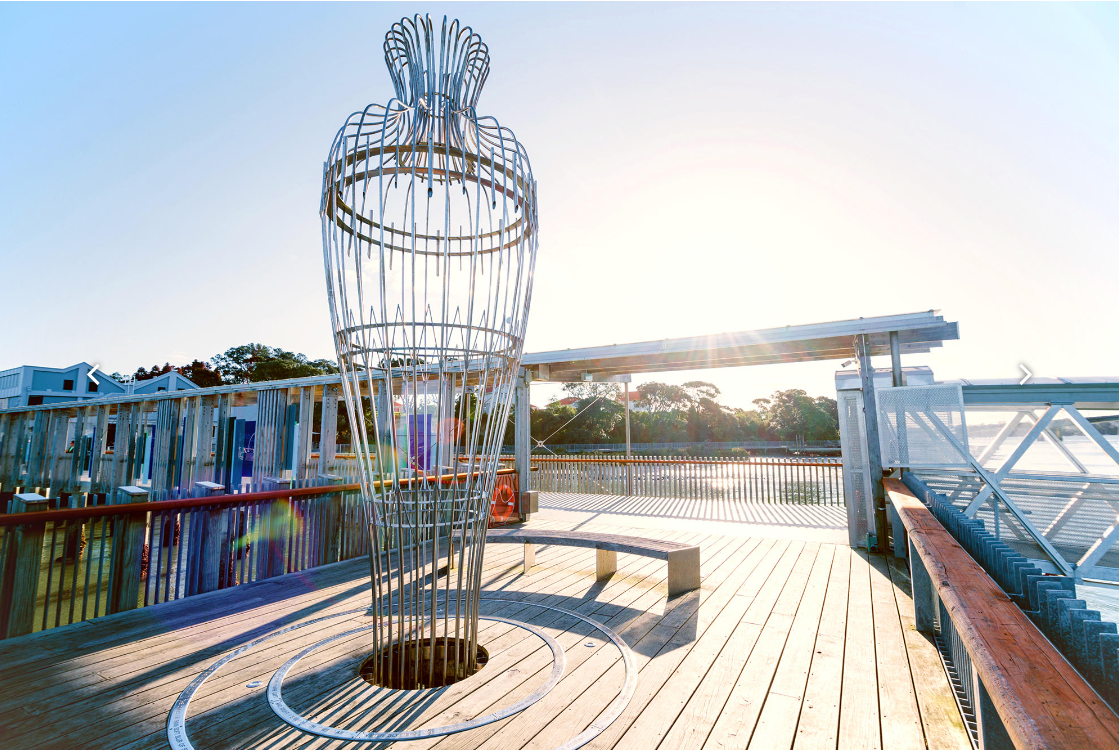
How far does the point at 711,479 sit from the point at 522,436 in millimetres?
3947

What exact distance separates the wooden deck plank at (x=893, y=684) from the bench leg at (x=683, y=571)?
1.22 meters

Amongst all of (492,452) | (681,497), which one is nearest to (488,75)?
(492,452)

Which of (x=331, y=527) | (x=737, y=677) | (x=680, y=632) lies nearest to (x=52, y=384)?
(x=331, y=527)

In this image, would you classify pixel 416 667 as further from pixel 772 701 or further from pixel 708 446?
pixel 708 446

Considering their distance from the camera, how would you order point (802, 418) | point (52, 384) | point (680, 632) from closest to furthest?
point (680, 632) < point (52, 384) < point (802, 418)

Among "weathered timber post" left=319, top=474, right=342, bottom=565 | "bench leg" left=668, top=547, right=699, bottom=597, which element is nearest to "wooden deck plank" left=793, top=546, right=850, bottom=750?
"bench leg" left=668, top=547, right=699, bottom=597

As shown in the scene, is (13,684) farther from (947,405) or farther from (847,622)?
(947,405)

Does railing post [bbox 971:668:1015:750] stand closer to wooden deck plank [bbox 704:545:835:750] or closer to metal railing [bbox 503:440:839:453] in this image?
wooden deck plank [bbox 704:545:835:750]

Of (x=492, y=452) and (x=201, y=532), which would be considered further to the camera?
(x=201, y=532)

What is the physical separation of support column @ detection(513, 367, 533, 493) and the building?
18.1 metres

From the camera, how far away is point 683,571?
12.5 feet

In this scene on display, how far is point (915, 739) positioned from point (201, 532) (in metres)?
4.57

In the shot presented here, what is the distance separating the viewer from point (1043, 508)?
5.14 metres

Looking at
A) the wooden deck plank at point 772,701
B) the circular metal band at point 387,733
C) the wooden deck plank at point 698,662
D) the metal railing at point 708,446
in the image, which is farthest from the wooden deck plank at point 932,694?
the metal railing at point 708,446
